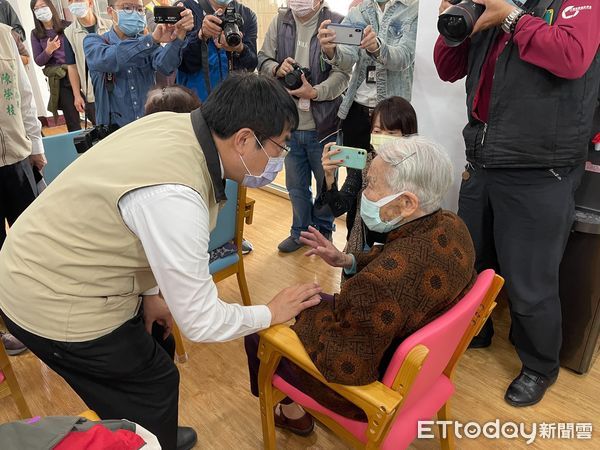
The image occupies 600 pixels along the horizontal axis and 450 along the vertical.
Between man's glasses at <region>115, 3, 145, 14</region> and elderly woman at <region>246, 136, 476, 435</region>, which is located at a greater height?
man's glasses at <region>115, 3, 145, 14</region>

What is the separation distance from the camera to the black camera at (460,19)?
1.38 meters

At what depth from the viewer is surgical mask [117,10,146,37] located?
2.37m

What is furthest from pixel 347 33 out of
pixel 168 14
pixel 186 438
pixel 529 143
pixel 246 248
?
pixel 186 438

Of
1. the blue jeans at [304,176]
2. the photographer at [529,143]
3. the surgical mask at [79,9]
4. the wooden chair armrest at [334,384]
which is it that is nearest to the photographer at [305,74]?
the blue jeans at [304,176]

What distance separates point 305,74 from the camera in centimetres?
253

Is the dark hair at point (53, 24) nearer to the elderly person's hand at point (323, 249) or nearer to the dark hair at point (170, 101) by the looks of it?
the dark hair at point (170, 101)

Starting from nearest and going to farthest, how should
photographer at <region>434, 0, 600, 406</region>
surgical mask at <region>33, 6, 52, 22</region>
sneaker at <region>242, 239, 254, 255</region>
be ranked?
photographer at <region>434, 0, 600, 406</region> < sneaker at <region>242, 239, 254, 255</region> < surgical mask at <region>33, 6, 52, 22</region>

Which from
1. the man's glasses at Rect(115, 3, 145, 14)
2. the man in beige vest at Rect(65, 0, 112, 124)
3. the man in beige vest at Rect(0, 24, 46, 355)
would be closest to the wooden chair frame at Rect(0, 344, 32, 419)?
the man in beige vest at Rect(0, 24, 46, 355)

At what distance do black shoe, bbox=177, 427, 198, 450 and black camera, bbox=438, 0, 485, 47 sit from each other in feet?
5.26

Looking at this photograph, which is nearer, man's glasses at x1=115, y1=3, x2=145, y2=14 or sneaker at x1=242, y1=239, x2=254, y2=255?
man's glasses at x1=115, y1=3, x2=145, y2=14

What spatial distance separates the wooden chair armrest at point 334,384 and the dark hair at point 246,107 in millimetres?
495

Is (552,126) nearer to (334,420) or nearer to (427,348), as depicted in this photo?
(427,348)

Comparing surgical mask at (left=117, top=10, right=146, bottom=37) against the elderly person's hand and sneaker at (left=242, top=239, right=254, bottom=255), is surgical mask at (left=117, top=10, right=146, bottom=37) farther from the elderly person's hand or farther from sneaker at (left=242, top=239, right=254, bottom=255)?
the elderly person's hand

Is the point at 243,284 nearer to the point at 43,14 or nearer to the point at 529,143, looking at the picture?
the point at 529,143
